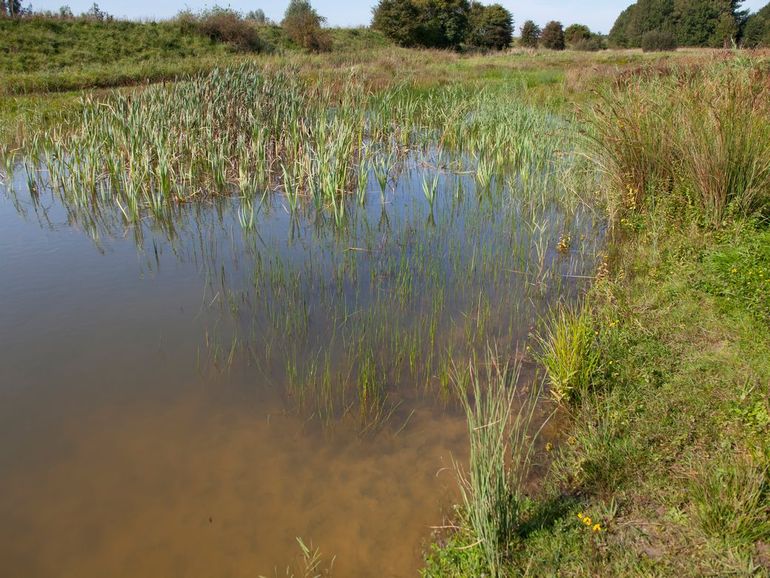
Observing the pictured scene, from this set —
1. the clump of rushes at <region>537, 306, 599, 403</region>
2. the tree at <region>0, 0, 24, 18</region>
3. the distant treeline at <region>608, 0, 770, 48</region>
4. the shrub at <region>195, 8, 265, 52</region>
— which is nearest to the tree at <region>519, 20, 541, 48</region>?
the distant treeline at <region>608, 0, 770, 48</region>

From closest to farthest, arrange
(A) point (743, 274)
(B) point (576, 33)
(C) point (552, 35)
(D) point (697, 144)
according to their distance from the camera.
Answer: (A) point (743, 274) → (D) point (697, 144) → (C) point (552, 35) → (B) point (576, 33)

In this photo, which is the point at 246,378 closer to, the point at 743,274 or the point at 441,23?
the point at 743,274

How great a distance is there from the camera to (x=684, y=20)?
45188 mm

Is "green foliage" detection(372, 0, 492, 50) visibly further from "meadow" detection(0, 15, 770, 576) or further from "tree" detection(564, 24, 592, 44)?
"meadow" detection(0, 15, 770, 576)

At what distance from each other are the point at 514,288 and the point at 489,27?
138 ft

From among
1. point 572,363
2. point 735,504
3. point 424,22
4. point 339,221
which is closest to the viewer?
point 735,504

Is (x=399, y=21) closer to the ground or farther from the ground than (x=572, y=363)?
farther from the ground

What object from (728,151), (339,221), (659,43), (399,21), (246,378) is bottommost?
(246,378)

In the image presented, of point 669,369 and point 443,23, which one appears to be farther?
point 443,23

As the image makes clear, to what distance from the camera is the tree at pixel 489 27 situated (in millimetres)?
40938

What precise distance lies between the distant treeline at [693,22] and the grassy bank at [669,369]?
3837 cm

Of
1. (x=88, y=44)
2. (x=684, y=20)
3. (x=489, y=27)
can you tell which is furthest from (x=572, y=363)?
(x=684, y=20)

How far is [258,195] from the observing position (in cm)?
707

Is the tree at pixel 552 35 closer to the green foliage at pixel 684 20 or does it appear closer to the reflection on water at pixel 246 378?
the green foliage at pixel 684 20
